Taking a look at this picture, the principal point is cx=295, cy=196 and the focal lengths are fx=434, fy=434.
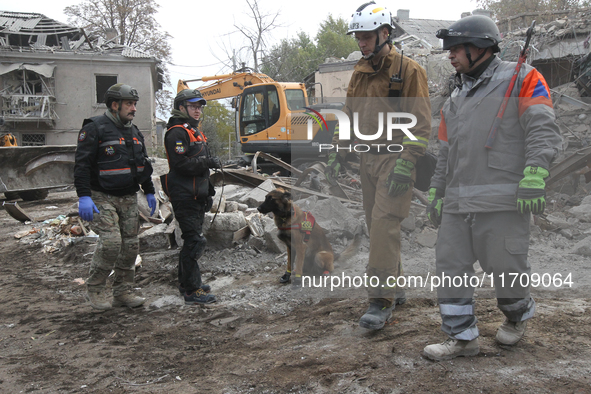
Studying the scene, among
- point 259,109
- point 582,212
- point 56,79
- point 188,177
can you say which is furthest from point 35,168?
point 56,79

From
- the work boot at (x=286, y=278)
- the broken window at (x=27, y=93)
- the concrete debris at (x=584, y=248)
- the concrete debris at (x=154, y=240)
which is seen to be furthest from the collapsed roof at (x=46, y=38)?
the concrete debris at (x=584, y=248)

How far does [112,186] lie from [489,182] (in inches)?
127

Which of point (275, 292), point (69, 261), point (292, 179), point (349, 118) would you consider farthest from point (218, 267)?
point (292, 179)

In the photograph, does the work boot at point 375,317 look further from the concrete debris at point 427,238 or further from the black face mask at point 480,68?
the concrete debris at point 427,238

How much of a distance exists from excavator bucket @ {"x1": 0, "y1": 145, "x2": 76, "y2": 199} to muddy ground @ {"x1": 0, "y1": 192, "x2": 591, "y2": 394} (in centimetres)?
573

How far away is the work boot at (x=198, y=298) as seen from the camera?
14.4 ft

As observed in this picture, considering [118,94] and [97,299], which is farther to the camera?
[97,299]

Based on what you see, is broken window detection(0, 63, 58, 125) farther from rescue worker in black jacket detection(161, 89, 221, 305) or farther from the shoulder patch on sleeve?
the shoulder patch on sleeve

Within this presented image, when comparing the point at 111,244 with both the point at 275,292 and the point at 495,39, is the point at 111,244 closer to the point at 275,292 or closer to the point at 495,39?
the point at 275,292

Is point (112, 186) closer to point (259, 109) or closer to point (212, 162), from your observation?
point (212, 162)

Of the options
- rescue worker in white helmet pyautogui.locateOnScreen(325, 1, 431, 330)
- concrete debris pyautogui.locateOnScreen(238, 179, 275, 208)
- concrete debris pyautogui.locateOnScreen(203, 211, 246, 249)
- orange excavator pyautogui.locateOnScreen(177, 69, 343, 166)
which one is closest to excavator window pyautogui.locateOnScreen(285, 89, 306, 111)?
orange excavator pyautogui.locateOnScreen(177, 69, 343, 166)

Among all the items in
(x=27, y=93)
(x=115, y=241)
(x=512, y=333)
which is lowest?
(x=512, y=333)

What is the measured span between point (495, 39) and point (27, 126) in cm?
2436

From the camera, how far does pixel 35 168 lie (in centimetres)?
1010
